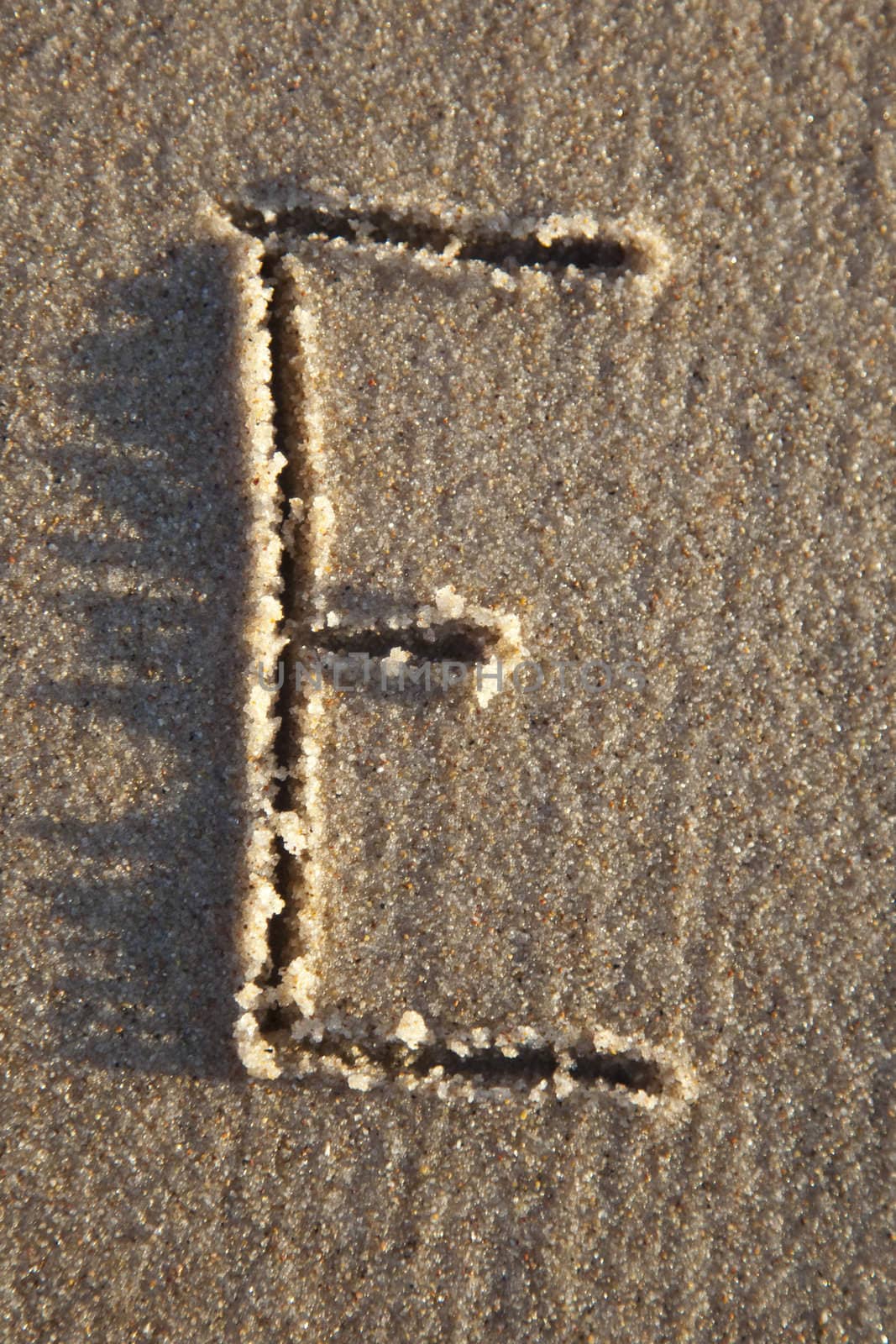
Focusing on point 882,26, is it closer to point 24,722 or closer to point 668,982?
point 668,982

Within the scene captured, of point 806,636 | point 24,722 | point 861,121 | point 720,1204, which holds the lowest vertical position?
point 720,1204

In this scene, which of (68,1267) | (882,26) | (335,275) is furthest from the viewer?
(882,26)

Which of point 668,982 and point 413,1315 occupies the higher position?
point 668,982

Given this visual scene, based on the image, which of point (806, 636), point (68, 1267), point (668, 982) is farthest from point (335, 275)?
point (68, 1267)

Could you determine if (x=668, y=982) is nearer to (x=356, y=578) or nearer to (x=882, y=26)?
(x=356, y=578)

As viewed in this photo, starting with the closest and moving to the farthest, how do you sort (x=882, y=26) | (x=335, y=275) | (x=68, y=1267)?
(x=68, y=1267) < (x=335, y=275) < (x=882, y=26)

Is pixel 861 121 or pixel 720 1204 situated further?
pixel 861 121
